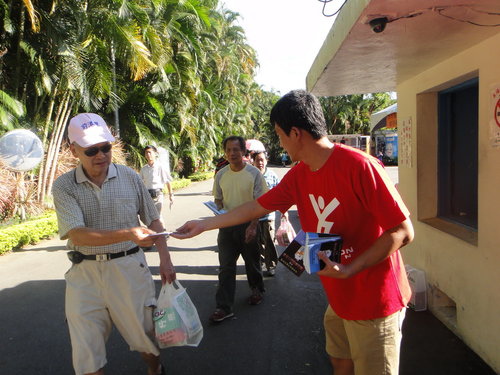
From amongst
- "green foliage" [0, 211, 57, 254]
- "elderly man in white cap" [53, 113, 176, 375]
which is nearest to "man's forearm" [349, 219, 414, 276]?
"elderly man in white cap" [53, 113, 176, 375]

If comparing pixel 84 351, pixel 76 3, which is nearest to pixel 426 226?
pixel 84 351

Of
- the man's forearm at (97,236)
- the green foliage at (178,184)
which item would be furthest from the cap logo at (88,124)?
the green foliage at (178,184)

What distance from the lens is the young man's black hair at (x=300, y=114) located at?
1955 mm

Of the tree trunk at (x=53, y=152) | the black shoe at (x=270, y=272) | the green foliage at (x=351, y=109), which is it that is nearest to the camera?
the black shoe at (x=270, y=272)

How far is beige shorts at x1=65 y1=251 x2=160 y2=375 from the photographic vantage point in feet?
8.55

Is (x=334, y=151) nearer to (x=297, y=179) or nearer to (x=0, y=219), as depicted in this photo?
(x=297, y=179)

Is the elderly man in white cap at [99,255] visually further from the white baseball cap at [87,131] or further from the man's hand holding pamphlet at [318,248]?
the man's hand holding pamphlet at [318,248]

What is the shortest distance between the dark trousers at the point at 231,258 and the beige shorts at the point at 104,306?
1524 mm

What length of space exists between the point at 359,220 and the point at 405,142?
3388 millimetres

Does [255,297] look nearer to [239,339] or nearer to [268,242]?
[239,339]

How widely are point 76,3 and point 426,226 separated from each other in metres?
10.5

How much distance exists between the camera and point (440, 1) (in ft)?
7.82

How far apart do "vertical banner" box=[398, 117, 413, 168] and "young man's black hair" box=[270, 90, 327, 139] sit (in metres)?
3.16

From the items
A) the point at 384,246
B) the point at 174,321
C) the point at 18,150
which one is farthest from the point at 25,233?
the point at 384,246
